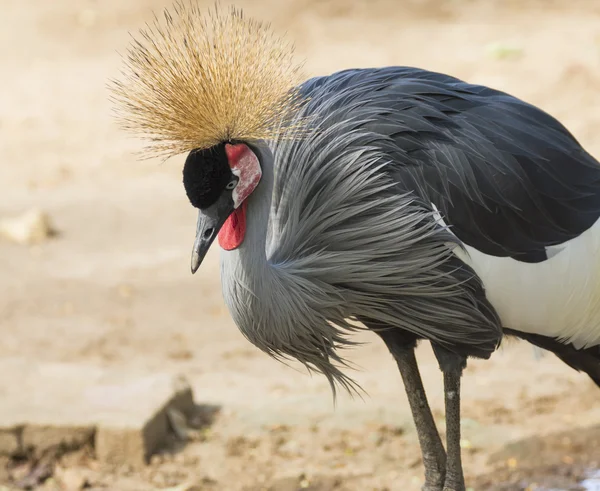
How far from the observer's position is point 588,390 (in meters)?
3.07

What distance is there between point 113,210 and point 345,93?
135 inches

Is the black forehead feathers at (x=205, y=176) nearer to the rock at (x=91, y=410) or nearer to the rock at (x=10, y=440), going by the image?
the rock at (x=91, y=410)

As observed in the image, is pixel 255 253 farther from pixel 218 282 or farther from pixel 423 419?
pixel 218 282

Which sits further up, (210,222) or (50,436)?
(210,222)

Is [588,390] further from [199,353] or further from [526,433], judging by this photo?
[199,353]

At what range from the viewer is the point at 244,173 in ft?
5.77

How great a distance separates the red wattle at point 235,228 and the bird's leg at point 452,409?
496mm

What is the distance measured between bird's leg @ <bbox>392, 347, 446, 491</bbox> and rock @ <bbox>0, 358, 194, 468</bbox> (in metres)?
0.88

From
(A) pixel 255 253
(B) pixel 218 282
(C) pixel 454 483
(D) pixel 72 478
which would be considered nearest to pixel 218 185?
(A) pixel 255 253

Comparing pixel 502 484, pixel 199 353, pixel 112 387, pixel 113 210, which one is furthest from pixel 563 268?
pixel 113 210

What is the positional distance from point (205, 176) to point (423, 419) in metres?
0.78

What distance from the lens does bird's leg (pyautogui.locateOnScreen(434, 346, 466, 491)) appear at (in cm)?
199

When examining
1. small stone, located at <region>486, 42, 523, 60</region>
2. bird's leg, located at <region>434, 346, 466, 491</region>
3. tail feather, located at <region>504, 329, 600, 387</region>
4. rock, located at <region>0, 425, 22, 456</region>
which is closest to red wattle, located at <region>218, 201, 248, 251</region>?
bird's leg, located at <region>434, 346, 466, 491</region>

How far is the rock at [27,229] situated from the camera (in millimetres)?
4805
